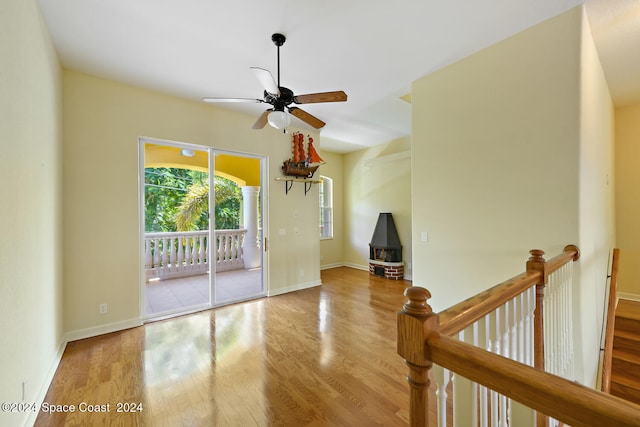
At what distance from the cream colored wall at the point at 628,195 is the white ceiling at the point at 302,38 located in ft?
3.35

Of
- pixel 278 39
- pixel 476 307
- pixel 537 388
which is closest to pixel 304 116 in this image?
pixel 278 39

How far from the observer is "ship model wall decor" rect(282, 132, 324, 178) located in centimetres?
447

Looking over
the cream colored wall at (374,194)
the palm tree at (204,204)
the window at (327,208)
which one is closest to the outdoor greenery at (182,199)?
the palm tree at (204,204)

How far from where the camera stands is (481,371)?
0.74 metres

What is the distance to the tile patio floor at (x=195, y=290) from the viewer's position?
3.81 metres

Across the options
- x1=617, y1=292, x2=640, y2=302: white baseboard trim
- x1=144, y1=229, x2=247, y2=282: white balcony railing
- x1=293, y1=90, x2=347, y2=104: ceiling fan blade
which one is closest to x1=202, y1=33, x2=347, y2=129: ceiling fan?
x1=293, y1=90, x2=347, y2=104: ceiling fan blade

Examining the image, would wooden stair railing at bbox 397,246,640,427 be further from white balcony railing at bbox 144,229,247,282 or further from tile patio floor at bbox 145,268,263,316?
white balcony railing at bbox 144,229,247,282

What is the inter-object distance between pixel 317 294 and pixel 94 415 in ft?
9.94

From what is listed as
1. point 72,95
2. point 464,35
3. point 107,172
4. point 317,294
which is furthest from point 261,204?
point 464,35

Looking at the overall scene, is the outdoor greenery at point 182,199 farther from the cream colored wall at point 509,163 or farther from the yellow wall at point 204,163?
the cream colored wall at point 509,163

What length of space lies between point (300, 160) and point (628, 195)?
5.11 m

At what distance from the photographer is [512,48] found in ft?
Result: 8.02

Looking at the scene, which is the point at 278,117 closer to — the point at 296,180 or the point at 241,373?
the point at 241,373

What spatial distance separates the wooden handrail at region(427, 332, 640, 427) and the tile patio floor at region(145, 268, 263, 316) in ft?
12.4
